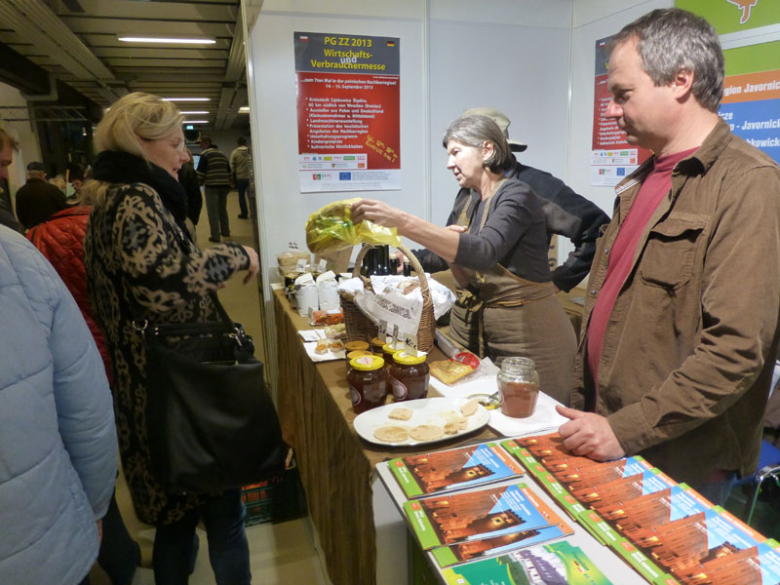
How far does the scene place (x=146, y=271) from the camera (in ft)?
4.09

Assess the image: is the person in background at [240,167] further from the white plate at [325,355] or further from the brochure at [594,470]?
the brochure at [594,470]

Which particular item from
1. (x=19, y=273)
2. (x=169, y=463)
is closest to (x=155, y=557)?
(x=169, y=463)

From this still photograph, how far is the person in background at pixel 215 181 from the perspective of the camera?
28.3ft

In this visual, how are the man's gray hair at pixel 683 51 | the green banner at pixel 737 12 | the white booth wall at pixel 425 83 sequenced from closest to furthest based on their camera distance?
the man's gray hair at pixel 683 51 < the green banner at pixel 737 12 < the white booth wall at pixel 425 83

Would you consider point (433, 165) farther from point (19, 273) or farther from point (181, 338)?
point (19, 273)

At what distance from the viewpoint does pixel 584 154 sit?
3465mm

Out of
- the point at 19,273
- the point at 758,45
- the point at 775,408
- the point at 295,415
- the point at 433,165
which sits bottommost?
the point at 295,415

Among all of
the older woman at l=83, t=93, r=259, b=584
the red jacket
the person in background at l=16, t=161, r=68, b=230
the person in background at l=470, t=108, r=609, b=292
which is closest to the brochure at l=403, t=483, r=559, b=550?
the older woman at l=83, t=93, r=259, b=584

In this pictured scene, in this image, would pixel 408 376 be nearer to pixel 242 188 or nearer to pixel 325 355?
pixel 325 355

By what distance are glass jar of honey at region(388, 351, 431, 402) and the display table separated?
4.9 inches

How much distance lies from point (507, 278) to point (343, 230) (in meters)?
0.64

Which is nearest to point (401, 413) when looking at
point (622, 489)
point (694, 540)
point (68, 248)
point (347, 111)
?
point (622, 489)

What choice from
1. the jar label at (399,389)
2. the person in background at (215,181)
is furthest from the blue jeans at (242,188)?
the jar label at (399,389)

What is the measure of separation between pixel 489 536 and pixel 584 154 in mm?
3192
